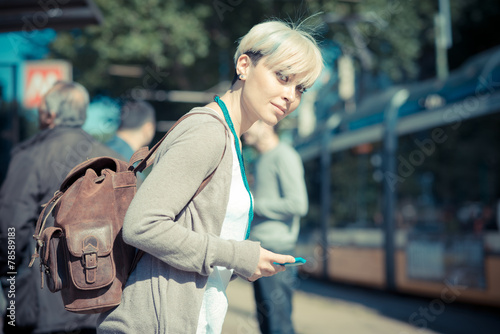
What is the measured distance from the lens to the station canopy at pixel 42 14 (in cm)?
479

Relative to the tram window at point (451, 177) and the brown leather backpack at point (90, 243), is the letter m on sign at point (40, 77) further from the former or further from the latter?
the brown leather backpack at point (90, 243)

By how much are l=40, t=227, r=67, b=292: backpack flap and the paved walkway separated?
198 inches

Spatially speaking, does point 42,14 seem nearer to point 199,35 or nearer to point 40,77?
point 40,77

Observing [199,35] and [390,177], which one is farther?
[199,35]

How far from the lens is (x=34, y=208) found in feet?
10.4

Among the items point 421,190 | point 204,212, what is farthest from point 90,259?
point 421,190

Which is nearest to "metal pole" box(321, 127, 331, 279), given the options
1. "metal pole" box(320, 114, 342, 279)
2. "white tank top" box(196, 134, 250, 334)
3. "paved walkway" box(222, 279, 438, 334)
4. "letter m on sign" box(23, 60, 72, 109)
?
"metal pole" box(320, 114, 342, 279)

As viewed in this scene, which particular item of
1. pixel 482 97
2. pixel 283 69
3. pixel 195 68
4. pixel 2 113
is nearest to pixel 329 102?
pixel 195 68

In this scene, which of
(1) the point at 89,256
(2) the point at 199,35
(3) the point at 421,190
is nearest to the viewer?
(1) the point at 89,256

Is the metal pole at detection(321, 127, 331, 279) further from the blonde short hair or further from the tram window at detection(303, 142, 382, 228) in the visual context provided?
the blonde short hair

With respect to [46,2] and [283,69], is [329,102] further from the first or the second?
[283,69]

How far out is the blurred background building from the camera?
7797 millimetres

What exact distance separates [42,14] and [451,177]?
20.4 feet

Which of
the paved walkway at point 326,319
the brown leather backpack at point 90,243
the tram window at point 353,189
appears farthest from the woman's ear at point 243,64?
the tram window at point 353,189
